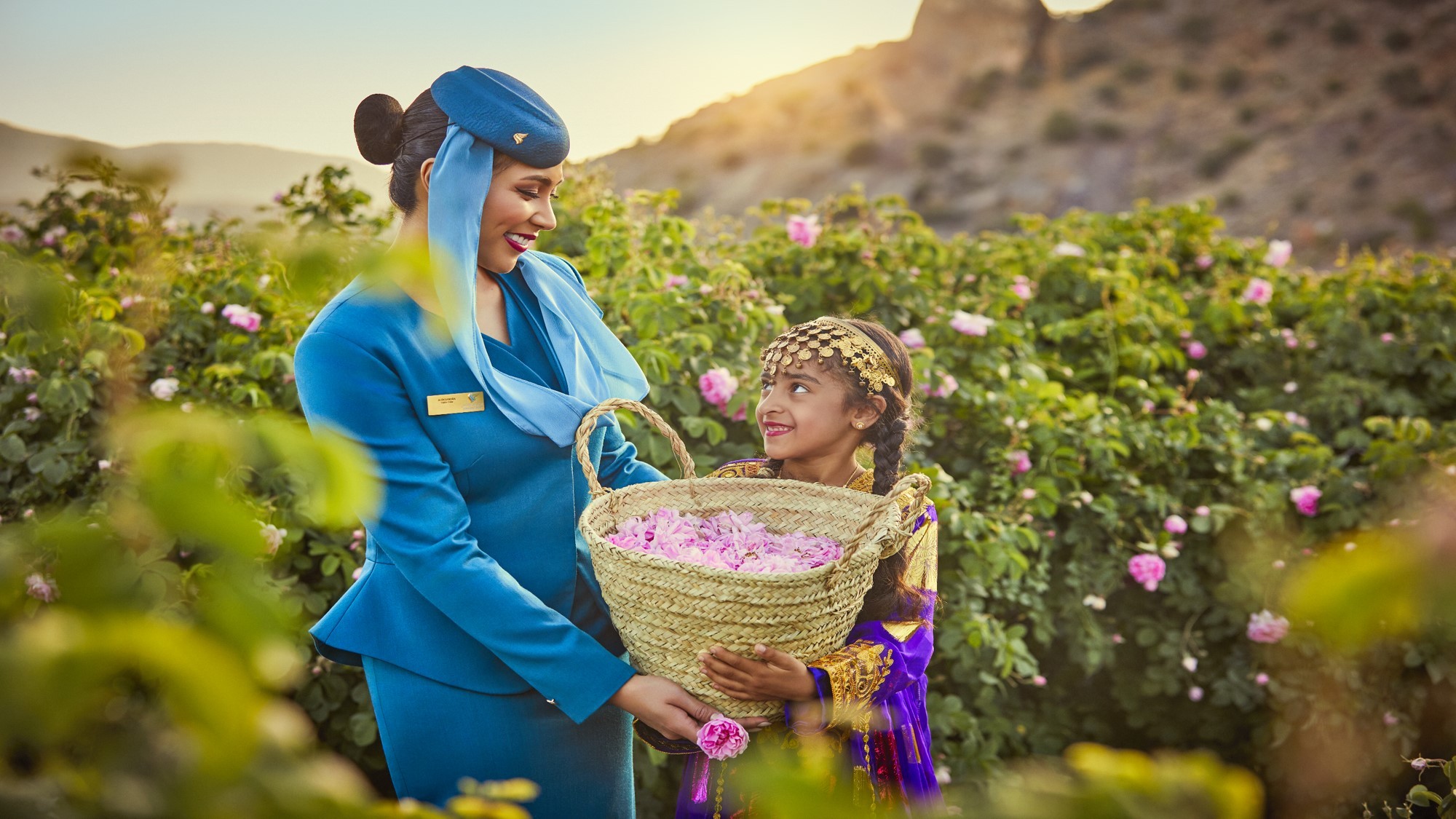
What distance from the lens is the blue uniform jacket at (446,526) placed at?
1.34 meters

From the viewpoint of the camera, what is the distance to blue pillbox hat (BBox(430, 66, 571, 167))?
4.62ft

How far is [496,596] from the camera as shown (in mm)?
1362

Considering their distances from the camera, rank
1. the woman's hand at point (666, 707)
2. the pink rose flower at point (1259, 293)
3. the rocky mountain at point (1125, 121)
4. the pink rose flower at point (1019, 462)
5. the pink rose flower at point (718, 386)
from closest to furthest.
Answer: the woman's hand at point (666, 707)
the pink rose flower at point (718, 386)
the pink rose flower at point (1019, 462)
the pink rose flower at point (1259, 293)
the rocky mountain at point (1125, 121)

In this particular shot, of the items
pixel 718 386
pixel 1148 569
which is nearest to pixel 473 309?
pixel 718 386

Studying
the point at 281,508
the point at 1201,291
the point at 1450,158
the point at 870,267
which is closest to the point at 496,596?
the point at 281,508

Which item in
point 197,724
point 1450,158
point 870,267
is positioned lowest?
point 1450,158

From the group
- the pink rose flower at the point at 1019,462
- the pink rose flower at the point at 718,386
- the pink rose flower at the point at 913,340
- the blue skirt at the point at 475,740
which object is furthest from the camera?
the pink rose flower at the point at 913,340

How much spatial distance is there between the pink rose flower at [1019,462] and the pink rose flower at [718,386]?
102 centimetres

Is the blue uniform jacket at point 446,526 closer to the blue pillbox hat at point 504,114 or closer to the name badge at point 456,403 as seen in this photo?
the name badge at point 456,403

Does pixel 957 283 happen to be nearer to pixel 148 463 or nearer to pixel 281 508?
pixel 281 508

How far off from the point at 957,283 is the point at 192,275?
3.16 meters

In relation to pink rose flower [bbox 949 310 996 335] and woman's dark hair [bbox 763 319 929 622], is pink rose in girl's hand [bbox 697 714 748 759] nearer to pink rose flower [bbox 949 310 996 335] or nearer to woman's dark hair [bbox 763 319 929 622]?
woman's dark hair [bbox 763 319 929 622]

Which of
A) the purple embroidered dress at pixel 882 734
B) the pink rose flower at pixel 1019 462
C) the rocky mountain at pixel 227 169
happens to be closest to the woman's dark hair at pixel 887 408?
the purple embroidered dress at pixel 882 734

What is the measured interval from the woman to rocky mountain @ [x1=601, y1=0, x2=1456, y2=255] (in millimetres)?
27537
